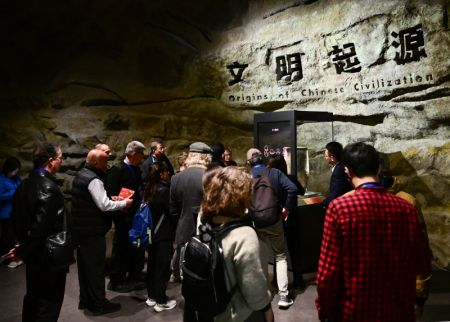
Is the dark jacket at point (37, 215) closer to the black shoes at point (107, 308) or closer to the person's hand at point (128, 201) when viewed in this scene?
the person's hand at point (128, 201)

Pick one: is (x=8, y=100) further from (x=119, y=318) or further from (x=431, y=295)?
(x=431, y=295)

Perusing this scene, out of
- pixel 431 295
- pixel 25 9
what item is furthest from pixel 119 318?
pixel 25 9

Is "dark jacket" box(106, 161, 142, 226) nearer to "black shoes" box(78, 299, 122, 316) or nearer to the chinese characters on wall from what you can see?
"black shoes" box(78, 299, 122, 316)

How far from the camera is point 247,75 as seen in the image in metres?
7.48

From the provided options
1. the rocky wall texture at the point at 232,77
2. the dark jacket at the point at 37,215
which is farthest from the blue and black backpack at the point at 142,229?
the rocky wall texture at the point at 232,77

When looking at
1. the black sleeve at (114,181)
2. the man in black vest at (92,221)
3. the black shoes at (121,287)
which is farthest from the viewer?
the black shoes at (121,287)

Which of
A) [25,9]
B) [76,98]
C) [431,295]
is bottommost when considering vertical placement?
[431,295]

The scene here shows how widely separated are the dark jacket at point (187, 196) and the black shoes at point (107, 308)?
3.60ft

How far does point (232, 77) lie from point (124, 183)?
13.0 ft

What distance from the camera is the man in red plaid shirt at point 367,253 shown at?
191 centimetres

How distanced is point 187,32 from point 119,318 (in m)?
6.35

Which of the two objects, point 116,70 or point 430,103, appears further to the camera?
point 116,70

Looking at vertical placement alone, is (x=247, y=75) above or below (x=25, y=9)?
below

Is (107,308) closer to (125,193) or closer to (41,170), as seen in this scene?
(125,193)
